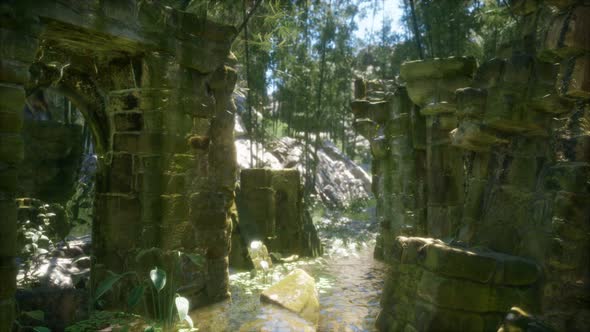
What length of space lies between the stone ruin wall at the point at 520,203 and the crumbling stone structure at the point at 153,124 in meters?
2.05

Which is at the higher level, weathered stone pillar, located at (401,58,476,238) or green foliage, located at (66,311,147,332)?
weathered stone pillar, located at (401,58,476,238)

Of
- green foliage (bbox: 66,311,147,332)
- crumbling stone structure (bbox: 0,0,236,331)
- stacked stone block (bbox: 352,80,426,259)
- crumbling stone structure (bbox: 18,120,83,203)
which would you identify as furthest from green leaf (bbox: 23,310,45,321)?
stacked stone block (bbox: 352,80,426,259)

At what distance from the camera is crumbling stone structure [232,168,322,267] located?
310 inches

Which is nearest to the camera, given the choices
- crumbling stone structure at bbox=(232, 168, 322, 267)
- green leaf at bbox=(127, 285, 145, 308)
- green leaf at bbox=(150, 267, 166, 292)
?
green leaf at bbox=(127, 285, 145, 308)

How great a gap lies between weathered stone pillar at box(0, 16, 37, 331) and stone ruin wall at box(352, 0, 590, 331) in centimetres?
268

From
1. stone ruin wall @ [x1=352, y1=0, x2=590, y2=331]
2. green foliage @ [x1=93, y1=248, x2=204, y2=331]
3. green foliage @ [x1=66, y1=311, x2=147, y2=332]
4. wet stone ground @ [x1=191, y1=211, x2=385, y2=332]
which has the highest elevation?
stone ruin wall @ [x1=352, y1=0, x2=590, y2=331]

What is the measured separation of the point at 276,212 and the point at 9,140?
5.60m

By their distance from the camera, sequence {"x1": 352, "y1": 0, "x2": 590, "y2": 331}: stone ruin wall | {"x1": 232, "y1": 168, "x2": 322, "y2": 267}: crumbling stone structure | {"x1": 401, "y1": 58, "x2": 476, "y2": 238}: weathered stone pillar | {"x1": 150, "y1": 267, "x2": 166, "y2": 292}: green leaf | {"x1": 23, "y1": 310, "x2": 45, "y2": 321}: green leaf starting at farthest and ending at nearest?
{"x1": 232, "y1": 168, "x2": 322, "y2": 267}: crumbling stone structure → {"x1": 401, "y1": 58, "x2": 476, "y2": 238}: weathered stone pillar → {"x1": 150, "y1": 267, "x2": 166, "y2": 292}: green leaf → {"x1": 23, "y1": 310, "x2": 45, "y2": 321}: green leaf → {"x1": 352, "y1": 0, "x2": 590, "y2": 331}: stone ruin wall

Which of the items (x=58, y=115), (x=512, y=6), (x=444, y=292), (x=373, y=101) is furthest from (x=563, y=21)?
(x=58, y=115)

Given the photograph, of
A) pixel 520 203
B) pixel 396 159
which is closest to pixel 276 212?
pixel 396 159

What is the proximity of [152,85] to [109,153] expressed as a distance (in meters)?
0.85

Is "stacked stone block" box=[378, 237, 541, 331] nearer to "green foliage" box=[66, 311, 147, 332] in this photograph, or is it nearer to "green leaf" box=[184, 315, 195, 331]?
"green leaf" box=[184, 315, 195, 331]

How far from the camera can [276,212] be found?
26.9ft

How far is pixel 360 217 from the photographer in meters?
14.6
